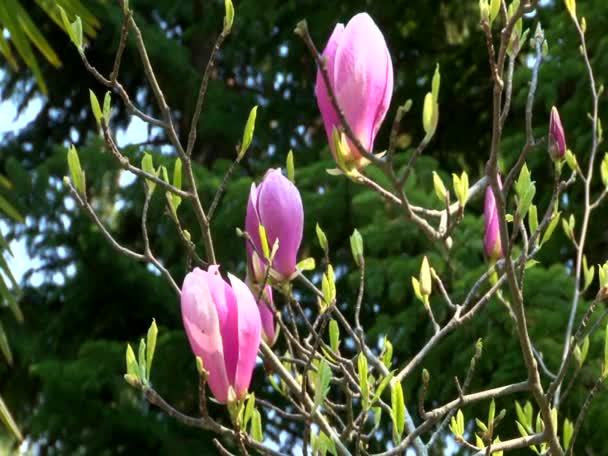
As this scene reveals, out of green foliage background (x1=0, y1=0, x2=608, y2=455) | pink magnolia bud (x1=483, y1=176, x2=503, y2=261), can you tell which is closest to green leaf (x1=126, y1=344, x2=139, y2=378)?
pink magnolia bud (x1=483, y1=176, x2=503, y2=261)

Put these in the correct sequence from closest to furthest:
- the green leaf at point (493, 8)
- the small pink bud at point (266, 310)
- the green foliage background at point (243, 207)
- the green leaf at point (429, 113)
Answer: the green leaf at point (429, 113) → the green leaf at point (493, 8) → the small pink bud at point (266, 310) → the green foliage background at point (243, 207)

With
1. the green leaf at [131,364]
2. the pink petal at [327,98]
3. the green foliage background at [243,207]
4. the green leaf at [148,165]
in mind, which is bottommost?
the green foliage background at [243,207]

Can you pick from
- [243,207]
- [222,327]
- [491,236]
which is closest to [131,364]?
[222,327]

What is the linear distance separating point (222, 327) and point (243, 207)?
7.19 feet

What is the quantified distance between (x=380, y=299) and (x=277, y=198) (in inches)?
82.5

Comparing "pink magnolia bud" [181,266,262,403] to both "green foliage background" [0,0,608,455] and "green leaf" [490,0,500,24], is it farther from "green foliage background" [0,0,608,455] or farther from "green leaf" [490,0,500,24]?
"green foliage background" [0,0,608,455]

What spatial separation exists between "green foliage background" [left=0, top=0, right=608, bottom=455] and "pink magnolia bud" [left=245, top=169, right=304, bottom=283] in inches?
56.5

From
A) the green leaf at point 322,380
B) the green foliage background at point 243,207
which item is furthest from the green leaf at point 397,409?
the green foliage background at point 243,207

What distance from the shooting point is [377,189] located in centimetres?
78

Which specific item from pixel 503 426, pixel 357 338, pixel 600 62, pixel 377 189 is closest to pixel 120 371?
pixel 503 426

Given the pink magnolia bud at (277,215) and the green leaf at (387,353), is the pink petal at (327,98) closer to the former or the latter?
the pink magnolia bud at (277,215)

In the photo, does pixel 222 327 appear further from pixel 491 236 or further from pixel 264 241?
pixel 491 236

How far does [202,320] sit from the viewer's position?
0.79 metres

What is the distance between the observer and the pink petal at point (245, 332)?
2.61 feet
